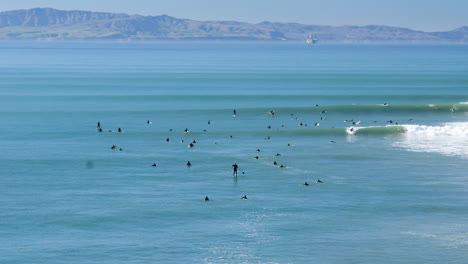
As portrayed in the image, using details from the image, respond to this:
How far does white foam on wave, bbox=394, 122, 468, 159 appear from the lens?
7256cm

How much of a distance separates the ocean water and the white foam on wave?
19 centimetres

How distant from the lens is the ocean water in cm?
4181

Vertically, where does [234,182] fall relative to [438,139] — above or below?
below

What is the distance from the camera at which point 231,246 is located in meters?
42.0

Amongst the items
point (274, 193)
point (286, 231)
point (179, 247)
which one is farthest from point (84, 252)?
point (274, 193)

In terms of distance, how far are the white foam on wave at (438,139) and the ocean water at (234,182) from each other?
0.63 ft

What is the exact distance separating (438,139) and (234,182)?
98.5 feet

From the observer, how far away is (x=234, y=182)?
58469 millimetres

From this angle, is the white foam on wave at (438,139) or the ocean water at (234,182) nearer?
the ocean water at (234,182)

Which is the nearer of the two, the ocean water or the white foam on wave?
the ocean water

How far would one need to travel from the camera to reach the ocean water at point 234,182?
41812 millimetres

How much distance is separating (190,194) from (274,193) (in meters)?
5.99

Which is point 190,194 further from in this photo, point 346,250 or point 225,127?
point 225,127

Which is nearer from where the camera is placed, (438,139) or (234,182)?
(234,182)
